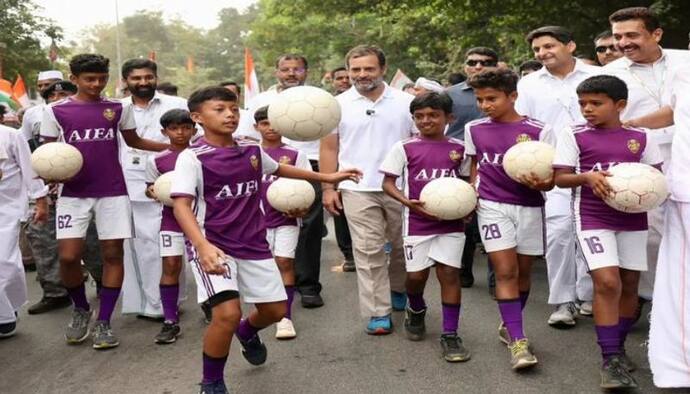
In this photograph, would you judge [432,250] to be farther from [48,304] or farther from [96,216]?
[48,304]

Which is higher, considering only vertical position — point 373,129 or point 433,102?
point 433,102

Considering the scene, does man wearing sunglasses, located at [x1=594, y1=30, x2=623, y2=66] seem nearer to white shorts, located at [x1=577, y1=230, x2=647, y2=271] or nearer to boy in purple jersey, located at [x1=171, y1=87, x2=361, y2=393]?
white shorts, located at [x1=577, y1=230, x2=647, y2=271]

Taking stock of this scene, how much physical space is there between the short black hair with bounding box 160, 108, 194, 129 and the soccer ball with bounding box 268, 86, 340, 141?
1600 millimetres

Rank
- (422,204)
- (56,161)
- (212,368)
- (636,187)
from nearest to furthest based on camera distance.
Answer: (636,187) < (212,368) < (422,204) < (56,161)

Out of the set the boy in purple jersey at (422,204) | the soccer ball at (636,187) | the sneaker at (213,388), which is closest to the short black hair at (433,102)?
the boy in purple jersey at (422,204)

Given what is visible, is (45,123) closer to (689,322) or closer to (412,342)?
(412,342)

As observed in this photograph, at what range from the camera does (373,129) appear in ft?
19.9

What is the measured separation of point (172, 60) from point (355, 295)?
4282 inches

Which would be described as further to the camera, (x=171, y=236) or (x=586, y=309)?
(x=586, y=309)

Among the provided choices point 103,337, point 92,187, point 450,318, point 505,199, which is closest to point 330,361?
point 450,318

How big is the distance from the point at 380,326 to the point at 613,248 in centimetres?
207

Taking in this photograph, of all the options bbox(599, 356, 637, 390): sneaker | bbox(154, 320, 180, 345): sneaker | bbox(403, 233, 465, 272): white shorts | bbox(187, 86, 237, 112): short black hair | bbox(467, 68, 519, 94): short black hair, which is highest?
bbox(467, 68, 519, 94): short black hair

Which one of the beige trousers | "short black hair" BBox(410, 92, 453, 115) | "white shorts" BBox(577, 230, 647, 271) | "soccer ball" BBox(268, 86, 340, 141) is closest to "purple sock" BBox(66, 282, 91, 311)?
the beige trousers

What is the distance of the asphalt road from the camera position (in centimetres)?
485
